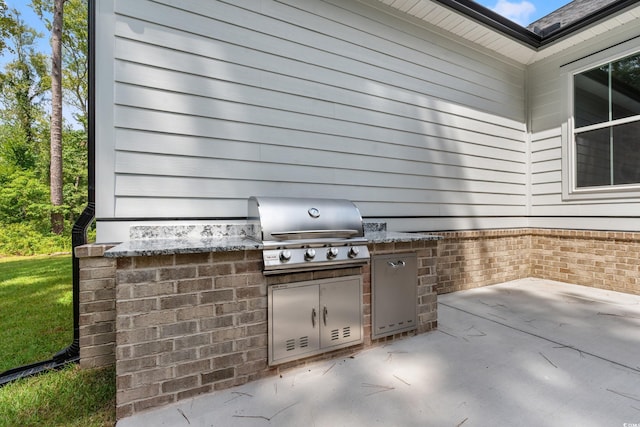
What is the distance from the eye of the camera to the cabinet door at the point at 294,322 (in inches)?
82.9

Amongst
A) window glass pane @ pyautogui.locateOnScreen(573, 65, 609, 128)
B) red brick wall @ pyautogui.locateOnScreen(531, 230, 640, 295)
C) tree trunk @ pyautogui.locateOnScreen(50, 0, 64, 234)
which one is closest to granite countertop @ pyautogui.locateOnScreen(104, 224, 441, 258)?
red brick wall @ pyautogui.locateOnScreen(531, 230, 640, 295)

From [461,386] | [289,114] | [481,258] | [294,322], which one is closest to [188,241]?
[294,322]

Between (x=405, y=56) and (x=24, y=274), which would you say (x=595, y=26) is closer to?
(x=405, y=56)

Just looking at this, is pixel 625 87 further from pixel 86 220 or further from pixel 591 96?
pixel 86 220

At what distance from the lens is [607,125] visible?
13.9 feet

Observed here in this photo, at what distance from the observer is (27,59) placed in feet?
35.8

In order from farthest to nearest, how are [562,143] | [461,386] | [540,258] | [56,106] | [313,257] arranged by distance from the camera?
1. [56,106]
2. [540,258]
3. [562,143]
4. [313,257]
5. [461,386]

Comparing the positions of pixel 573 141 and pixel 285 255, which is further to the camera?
pixel 573 141

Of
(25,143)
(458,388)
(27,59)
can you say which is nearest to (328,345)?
(458,388)

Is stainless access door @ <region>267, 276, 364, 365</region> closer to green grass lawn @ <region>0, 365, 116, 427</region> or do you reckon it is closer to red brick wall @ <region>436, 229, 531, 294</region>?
green grass lawn @ <region>0, 365, 116, 427</region>

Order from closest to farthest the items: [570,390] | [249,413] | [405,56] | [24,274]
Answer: [249,413] < [570,390] < [405,56] < [24,274]

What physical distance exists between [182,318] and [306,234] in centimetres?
103

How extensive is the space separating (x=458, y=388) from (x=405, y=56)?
384 cm

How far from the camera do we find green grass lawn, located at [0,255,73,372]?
102 inches
